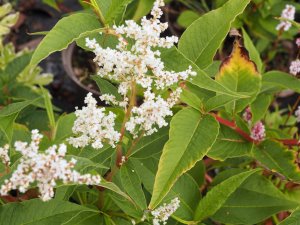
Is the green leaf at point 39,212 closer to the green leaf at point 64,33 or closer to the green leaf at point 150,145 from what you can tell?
the green leaf at point 150,145

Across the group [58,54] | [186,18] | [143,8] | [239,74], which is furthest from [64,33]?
[58,54]

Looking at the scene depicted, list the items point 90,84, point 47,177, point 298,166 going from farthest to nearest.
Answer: point 90,84, point 298,166, point 47,177

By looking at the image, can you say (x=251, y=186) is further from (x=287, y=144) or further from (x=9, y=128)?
(x=9, y=128)

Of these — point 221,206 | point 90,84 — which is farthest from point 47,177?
point 90,84

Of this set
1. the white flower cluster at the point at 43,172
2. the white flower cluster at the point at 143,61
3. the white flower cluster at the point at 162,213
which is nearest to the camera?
the white flower cluster at the point at 43,172

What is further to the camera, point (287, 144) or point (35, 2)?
point (35, 2)

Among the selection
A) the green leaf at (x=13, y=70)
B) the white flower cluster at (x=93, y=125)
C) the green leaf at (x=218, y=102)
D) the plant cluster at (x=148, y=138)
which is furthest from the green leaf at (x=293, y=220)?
the green leaf at (x=13, y=70)
